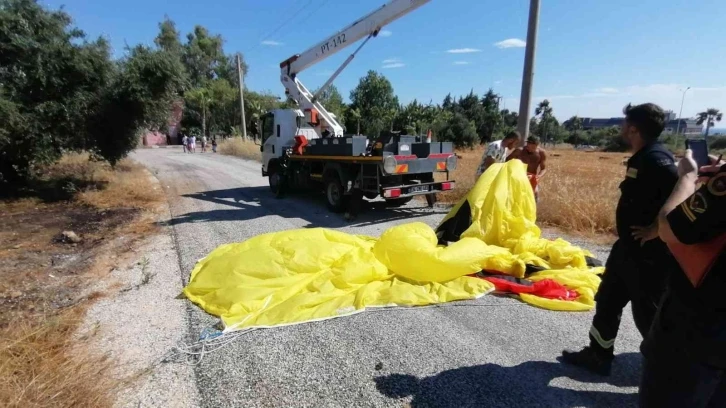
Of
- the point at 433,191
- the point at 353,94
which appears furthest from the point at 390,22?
the point at 353,94

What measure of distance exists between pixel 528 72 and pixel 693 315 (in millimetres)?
6713

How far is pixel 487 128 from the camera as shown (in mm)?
45719

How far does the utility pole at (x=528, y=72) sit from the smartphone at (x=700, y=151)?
17.0 feet

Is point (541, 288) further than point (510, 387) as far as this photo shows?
Yes

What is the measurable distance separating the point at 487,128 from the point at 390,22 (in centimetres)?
4057

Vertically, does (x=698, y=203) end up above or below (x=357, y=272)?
above

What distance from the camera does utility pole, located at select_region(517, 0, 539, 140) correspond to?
6.94 metres

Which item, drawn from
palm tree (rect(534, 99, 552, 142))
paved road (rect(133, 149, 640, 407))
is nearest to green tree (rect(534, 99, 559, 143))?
palm tree (rect(534, 99, 552, 142))

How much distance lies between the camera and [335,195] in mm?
8172

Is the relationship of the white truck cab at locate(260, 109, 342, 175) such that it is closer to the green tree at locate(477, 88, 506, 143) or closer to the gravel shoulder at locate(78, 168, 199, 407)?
the gravel shoulder at locate(78, 168, 199, 407)

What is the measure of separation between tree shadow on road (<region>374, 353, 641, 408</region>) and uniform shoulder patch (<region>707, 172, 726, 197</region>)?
1.65m

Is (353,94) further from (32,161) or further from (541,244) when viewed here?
(541,244)

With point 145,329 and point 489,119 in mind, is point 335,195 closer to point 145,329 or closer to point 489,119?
point 145,329

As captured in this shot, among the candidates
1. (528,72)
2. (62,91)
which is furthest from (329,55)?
(62,91)
